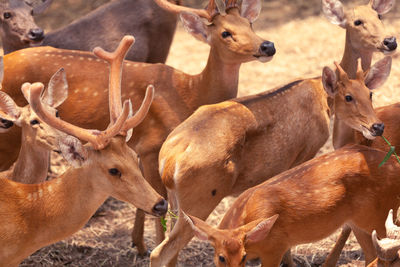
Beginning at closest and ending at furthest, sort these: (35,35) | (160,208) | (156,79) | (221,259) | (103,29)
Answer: (221,259) → (160,208) → (156,79) → (35,35) → (103,29)

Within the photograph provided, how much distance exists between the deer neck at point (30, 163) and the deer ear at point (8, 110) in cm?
19

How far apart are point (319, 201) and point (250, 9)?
6.81ft

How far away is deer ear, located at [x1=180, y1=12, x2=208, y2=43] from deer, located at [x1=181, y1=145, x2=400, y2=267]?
161 cm

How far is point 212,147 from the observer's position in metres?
5.07

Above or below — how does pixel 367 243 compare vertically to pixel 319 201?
below

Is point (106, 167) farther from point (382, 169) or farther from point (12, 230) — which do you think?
point (382, 169)

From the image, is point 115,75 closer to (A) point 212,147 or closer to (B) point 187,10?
(A) point 212,147

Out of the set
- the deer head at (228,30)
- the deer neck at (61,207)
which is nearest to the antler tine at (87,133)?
the deer neck at (61,207)

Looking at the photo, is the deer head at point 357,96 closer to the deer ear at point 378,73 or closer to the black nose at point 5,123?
the deer ear at point 378,73

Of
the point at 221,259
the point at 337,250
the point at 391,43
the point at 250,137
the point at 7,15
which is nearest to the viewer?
the point at 221,259

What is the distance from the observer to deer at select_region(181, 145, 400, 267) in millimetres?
4770

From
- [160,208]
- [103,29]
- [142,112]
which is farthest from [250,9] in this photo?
[160,208]

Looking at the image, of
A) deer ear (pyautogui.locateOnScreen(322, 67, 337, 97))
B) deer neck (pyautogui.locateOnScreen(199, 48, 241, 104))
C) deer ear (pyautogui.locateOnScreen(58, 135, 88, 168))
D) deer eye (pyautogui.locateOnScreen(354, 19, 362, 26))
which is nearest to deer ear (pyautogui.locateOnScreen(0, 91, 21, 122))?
deer ear (pyautogui.locateOnScreen(58, 135, 88, 168))

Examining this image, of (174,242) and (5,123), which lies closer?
(174,242)
